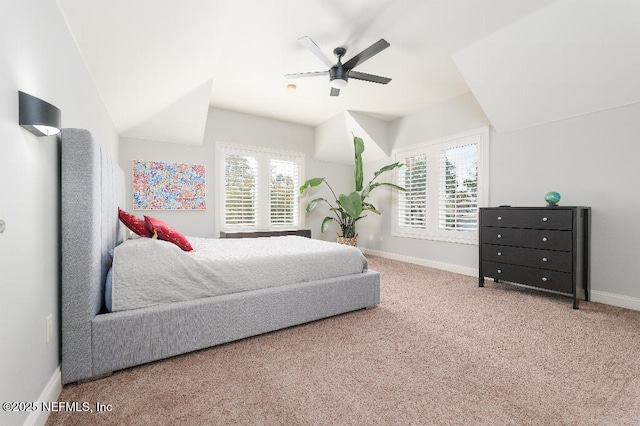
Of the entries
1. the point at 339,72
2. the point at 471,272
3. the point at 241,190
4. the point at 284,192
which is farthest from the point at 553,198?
the point at 241,190

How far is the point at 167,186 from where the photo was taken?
14.3 feet

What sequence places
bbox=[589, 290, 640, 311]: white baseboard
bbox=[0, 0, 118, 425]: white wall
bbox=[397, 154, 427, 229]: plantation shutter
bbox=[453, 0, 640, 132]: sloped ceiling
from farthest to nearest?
bbox=[397, 154, 427, 229]: plantation shutter, bbox=[589, 290, 640, 311]: white baseboard, bbox=[453, 0, 640, 132]: sloped ceiling, bbox=[0, 0, 118, 425]: white wall

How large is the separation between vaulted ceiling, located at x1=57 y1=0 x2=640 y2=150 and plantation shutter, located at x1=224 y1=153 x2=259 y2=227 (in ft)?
3.95

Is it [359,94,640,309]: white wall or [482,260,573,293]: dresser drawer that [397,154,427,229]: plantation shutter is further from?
[482,260,573,293]: dresser drawer

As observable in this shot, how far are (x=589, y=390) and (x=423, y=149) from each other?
386 cm

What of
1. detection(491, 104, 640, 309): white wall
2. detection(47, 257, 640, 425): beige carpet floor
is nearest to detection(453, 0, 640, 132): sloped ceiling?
detection(491, 104, 640, 309): white wall

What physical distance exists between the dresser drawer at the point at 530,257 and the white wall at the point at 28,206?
3.97 m

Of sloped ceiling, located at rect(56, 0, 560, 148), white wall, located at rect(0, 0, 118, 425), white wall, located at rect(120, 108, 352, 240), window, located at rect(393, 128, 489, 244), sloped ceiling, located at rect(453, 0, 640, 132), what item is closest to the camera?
white wall, located at rect(0, 0, 118, 425)

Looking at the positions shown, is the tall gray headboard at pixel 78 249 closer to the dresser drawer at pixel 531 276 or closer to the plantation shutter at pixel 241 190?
the plantation shutter at pixel 241 190

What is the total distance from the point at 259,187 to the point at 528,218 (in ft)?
13.3

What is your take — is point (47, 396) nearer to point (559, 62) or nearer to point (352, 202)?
point (352, 202)

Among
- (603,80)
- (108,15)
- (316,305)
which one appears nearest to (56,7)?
(108,15)

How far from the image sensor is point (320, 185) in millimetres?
5883

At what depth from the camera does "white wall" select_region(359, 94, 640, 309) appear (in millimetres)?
2805
